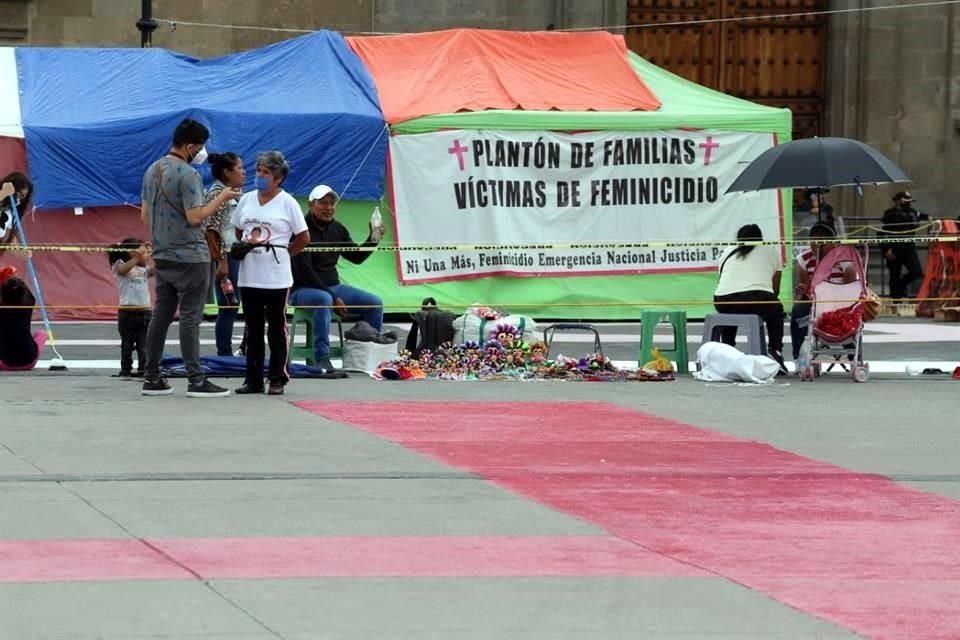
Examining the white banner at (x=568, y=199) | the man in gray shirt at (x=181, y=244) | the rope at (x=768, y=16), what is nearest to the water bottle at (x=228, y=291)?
the man in gray shirt at (x=181, y=244)

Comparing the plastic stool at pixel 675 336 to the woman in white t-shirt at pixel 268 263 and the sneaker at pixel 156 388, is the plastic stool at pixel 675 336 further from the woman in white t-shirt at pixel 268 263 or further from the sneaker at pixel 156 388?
the sneaker at pixel 156 388

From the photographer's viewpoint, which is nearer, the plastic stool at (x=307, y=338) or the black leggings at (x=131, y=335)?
the black leggings at (x=131, y=335)

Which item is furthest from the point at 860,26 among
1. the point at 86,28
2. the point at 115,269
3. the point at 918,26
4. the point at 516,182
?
the point at 115,269

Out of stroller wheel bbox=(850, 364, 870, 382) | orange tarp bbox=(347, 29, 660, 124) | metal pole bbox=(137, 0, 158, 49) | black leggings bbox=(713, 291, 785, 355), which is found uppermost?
metal pole bbox=(137, 0, 158, 49)

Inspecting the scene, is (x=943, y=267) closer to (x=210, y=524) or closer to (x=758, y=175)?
(x=758, y=175)

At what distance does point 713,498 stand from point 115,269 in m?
7.11

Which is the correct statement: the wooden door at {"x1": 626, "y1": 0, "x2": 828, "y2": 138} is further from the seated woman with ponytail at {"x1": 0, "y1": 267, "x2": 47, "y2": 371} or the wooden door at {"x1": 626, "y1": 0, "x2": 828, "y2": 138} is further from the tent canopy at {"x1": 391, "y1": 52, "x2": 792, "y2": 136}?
the seated woman with ponytail at {"x1": 0, "y1": 267, "x2": 47, "y2": 371}

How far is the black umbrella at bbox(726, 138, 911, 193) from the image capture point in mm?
16094

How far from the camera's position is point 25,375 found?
50.3 feet

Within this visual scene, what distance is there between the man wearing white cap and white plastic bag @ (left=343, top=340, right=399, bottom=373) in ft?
0.98

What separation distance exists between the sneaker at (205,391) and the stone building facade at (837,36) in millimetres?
15246

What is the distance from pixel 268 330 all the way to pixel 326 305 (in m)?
1.70

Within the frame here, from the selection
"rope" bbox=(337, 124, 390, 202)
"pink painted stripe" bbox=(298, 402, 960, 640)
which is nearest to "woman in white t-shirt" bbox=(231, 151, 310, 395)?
Result: "pink painted stripe" bbox=(298, 402, 960, 640)

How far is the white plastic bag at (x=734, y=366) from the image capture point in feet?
51.2
